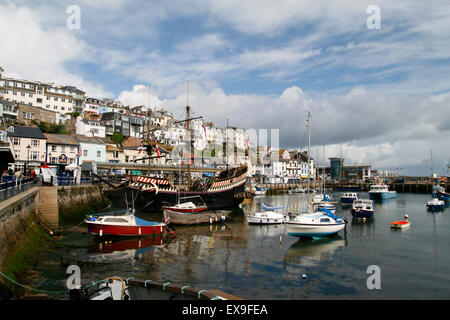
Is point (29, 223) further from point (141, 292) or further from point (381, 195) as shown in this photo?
point (381, 195)

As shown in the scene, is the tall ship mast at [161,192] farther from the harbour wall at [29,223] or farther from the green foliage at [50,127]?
the green foliage at [50,127]

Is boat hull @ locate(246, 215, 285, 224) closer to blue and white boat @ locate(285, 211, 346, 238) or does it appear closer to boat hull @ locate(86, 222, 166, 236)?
blue and white boat @ locate(285, 211, 346, 238)

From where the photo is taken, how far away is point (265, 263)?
2025 centimetres

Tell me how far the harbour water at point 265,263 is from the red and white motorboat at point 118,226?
0.88 m

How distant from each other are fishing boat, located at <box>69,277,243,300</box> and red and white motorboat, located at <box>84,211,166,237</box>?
1420cm

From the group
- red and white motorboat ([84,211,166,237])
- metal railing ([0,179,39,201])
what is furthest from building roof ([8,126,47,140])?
red and white motorboat ([84,211,166,237])

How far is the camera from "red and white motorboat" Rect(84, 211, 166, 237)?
2422cm

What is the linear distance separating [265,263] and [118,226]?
1264 centimetres

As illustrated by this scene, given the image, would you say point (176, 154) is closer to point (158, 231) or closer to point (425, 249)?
point (158, 231)

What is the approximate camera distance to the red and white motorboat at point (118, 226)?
24.2m

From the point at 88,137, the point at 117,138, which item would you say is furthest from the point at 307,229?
the point at 117,138

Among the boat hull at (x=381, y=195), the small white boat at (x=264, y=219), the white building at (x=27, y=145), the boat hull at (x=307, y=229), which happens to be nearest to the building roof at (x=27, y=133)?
the white building at (x=27, y=145)
